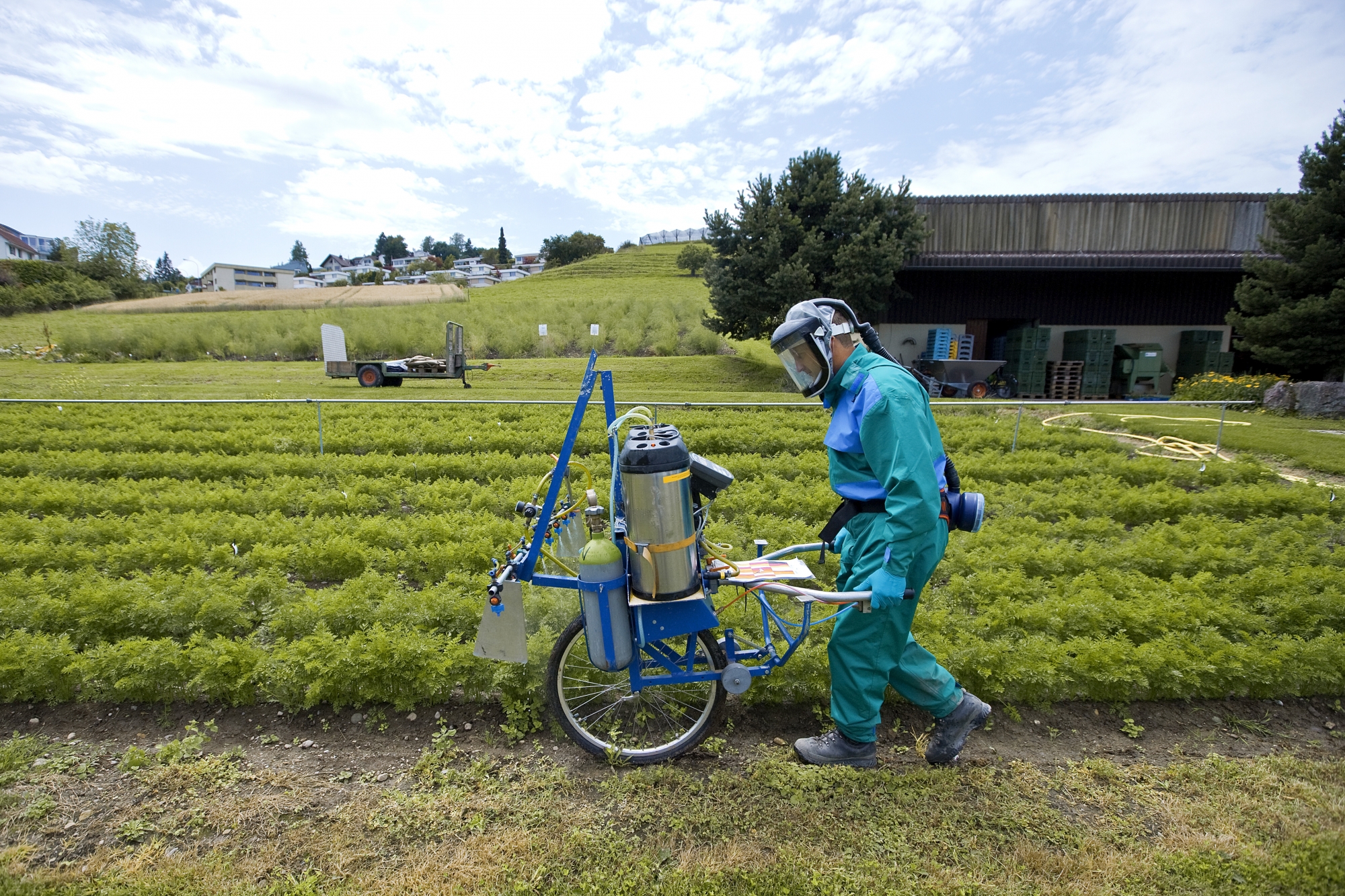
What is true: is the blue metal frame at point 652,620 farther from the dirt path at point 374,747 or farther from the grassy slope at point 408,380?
the grassy slope at point 408,380

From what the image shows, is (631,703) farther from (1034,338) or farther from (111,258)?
(111,258)

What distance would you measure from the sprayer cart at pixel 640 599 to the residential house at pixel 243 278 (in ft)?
367

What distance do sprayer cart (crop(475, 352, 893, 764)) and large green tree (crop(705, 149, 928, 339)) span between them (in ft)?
58.2

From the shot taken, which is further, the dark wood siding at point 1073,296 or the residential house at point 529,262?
the residential house at point 529,262

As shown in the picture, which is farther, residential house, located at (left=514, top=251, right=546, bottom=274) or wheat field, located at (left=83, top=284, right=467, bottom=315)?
residential house, located at (left=514, top=251, right=546, bottom=274)

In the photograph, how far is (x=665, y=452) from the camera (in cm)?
316

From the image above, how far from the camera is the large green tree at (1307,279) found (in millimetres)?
17234

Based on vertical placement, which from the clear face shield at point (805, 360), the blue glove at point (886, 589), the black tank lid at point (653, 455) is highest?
the clear face shield at point (805, 360)

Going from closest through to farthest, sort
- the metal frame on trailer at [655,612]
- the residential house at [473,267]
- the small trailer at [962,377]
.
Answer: the metal frame on trailer at [655,612] → the small trailer at [962,377] → the residential house at [473,267]

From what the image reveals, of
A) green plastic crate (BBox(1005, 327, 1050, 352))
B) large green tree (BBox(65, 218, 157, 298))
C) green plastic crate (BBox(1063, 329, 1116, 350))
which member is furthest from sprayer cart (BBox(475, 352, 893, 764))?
large green tree (BBox(65, 218, 157, 298))

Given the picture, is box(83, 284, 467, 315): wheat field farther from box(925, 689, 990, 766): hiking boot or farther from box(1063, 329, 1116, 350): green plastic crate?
box(925, 689, 990, 766): hiking boot

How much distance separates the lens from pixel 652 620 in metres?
3.48

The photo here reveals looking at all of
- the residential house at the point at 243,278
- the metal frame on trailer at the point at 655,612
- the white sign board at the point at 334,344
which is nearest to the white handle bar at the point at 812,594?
the metal frame on trailer at the point at 655,612

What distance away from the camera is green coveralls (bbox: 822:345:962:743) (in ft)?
9.93
